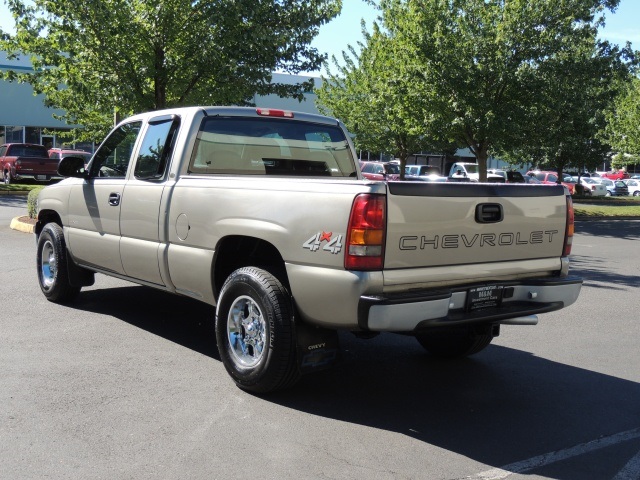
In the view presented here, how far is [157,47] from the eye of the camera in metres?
15.2

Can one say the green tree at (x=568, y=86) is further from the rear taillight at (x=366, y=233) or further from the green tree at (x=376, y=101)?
the rear taillight at (x=366, y=233)

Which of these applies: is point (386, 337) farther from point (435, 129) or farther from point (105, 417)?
point (435, 129)

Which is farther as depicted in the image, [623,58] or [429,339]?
[623,58]

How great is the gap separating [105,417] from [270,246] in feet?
→ 5.07

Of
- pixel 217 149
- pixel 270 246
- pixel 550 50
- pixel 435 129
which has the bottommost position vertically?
pixel 270 246

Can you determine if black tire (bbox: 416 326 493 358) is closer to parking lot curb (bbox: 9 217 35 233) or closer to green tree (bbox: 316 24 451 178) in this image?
parking lot curb (bbox: 9 217 35 233)

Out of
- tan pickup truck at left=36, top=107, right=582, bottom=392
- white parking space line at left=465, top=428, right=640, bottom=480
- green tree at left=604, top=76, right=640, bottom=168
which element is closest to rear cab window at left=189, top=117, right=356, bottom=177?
tan pickup truck at left=36, top=107, right=582, bottom=392

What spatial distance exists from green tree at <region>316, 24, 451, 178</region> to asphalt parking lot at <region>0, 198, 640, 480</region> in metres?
16.6

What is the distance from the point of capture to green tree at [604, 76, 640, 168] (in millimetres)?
36062

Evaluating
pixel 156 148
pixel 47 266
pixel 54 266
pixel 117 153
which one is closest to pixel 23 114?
pixel 47 266

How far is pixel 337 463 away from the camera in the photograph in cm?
391

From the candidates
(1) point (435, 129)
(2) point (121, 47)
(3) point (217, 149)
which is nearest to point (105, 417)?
(3) point (217, 149)

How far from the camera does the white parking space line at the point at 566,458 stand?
383cm

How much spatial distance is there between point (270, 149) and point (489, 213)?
2.17 m
